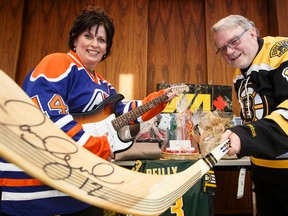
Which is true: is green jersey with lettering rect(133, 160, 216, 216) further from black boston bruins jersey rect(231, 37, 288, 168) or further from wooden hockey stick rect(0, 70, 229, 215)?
wooden hockey stick rect(0, 70, 229, 215)

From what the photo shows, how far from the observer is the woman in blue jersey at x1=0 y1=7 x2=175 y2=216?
0.53 meters

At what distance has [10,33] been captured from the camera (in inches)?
75.9

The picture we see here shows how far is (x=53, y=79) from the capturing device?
608 millimetres

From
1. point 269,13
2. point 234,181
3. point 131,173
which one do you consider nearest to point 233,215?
point 234,181

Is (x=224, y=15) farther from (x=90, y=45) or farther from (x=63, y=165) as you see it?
(x=63, y=165)

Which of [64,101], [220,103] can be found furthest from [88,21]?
[220,103]

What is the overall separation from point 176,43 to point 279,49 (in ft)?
4.66

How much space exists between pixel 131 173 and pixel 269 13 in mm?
2416

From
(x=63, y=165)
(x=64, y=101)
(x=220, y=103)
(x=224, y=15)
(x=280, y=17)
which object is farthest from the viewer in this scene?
(x=224, y=15)

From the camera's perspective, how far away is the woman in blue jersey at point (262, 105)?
54 centimetres

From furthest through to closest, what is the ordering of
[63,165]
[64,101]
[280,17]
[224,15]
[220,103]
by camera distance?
[224,15], [280,17], [220,103], [64,101], [63,165]

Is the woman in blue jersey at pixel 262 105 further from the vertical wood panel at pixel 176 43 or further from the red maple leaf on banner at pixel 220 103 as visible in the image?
the vertical wood panel at pixel 176 43

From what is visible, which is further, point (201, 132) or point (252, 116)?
point (201, 132)

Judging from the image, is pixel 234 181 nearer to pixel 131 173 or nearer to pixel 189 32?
pixel 189 32
